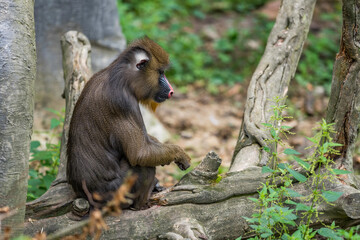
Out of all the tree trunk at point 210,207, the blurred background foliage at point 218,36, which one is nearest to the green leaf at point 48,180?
the tree trunk at point 210,207

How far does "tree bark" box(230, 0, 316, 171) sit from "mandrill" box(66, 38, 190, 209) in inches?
36.0

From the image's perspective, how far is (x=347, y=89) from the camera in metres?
4.30

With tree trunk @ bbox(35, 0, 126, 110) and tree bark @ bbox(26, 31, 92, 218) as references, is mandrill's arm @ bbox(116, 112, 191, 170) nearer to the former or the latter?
tree bark @ bbox(26, 31, 92, 218)

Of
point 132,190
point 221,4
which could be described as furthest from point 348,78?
point 221,4

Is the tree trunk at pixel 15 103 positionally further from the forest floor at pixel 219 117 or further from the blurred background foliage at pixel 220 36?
the blurred background foliage at pixel 220 36

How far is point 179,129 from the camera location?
8.73 metres

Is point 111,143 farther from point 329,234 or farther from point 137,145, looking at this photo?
point 329,234

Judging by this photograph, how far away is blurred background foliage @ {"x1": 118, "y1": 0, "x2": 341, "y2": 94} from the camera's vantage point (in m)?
10.3

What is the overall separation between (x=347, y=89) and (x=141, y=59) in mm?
1876

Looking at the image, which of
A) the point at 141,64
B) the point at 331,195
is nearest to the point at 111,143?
the point at 141,64

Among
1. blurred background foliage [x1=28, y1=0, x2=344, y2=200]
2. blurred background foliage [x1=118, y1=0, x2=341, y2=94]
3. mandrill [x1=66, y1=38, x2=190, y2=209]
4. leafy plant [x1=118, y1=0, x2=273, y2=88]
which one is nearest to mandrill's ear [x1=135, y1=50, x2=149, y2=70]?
mandrill [x1=66, y1=38, x2=190, y2=209]

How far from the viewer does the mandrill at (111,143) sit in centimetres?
432

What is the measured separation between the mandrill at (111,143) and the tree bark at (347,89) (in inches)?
61.8

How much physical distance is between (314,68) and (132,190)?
685 centimetres
